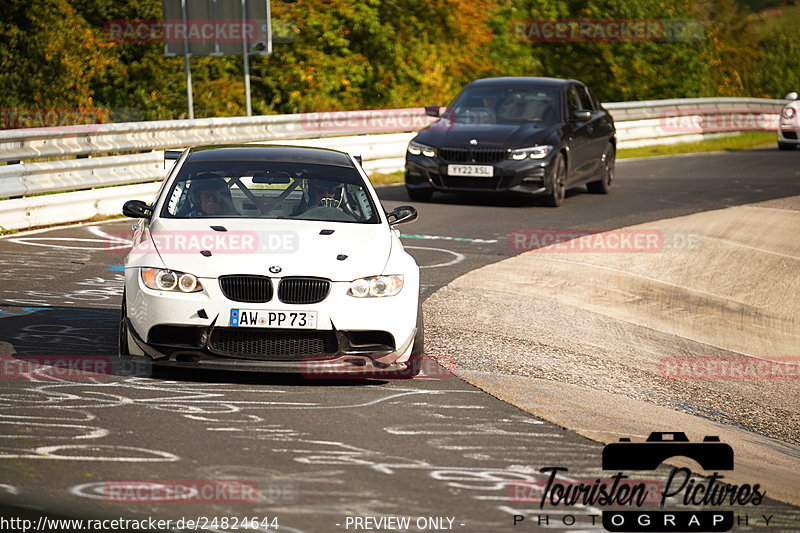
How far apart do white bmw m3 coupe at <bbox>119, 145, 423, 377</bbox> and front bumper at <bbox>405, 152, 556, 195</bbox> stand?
9.37 metres

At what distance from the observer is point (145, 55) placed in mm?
32344

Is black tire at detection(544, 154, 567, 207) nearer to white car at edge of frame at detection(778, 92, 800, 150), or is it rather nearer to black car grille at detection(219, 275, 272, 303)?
black car grille at detection(219, 275, 272, 303)

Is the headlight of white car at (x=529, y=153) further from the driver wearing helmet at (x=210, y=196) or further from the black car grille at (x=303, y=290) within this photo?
the black car grille at (x=303, y=290)

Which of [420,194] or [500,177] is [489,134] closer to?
[500,177]

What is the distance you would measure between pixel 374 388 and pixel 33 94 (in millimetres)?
24574

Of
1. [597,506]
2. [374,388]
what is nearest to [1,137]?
[374,388]

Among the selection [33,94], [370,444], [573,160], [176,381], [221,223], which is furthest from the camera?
[33,94]

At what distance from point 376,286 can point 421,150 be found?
10.5 metres

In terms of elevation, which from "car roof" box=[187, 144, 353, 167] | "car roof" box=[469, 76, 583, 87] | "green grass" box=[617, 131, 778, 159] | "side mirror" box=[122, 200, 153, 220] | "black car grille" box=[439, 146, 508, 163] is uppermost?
"car roof" box=[187, 144, 353, 167]

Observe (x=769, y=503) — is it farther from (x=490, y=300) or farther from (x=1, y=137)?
(x=1, y=137)

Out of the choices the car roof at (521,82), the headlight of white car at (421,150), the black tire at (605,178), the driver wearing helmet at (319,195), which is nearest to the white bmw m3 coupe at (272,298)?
the driver wearing helmet at (319,195)

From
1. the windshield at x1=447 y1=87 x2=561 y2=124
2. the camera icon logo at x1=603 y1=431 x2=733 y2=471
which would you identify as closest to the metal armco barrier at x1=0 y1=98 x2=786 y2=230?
the windshield at x1=447 y1=87 x2=561 y2=124

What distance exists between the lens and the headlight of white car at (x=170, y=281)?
7.52 meters

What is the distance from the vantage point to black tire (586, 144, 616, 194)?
20.5 m
